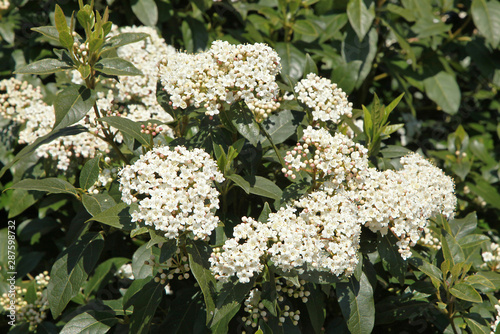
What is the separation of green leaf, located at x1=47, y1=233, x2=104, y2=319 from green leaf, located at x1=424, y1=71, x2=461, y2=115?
3139 millimetres

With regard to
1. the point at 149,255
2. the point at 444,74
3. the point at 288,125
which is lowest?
the point at 149,255

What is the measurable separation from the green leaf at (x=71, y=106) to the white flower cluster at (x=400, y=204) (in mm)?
1505

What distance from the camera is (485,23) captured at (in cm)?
402

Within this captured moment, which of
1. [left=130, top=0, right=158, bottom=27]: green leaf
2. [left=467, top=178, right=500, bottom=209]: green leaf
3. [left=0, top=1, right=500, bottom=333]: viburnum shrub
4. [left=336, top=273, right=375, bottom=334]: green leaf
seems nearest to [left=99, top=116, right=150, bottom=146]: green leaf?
[left=0, top=1, right=500, bottom=333]: viburnum shrub

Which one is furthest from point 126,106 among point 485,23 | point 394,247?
point 485,23

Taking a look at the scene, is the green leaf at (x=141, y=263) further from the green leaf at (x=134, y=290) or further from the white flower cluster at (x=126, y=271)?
the white flower cluster at (x=126, y=271)

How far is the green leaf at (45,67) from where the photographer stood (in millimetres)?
2390

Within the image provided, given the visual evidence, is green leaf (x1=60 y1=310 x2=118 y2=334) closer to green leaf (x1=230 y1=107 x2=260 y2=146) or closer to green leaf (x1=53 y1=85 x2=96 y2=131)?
green leaf (x1=53 y1=85 x2=96 y2=131)

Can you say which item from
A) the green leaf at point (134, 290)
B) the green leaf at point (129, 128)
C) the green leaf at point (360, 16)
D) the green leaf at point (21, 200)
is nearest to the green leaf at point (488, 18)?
the green leaf at point (360, 16)

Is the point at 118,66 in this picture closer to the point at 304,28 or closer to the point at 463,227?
the point at 304,28

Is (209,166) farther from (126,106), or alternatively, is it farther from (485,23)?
(485,23)

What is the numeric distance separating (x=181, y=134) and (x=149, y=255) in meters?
0.74

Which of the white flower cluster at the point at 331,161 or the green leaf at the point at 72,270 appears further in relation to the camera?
the green leaf at the point at 72,270

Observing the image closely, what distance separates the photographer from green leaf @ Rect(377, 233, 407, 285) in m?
2.33
